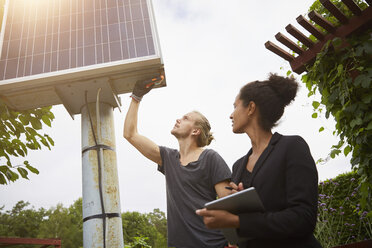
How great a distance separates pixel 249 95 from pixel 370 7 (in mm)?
2009

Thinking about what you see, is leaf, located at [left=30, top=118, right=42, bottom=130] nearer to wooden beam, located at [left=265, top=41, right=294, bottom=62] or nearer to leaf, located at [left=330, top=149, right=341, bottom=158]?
wooden beam, located at [left=265, top=41, right=294, bottom=62]

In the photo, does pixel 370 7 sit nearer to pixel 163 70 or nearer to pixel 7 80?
pixel 163 70

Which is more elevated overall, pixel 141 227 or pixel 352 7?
pixel 141 227

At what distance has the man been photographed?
1.99 metres

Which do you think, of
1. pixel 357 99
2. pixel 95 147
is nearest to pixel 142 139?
pixel 95 147

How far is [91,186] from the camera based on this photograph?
220 centimetres

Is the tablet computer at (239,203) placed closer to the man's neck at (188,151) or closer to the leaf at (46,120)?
the man's neck at (188,151)

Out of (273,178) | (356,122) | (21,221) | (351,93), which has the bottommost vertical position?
(273,178)

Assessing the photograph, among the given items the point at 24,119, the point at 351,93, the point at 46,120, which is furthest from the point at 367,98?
the point at 24,119

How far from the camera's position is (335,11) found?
9.59ft

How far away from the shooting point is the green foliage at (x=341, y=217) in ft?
16.5

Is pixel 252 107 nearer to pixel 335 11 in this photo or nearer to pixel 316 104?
pixel 335 11

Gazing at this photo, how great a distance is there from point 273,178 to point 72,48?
6.04ft

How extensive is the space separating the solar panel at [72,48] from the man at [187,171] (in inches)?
9.7
